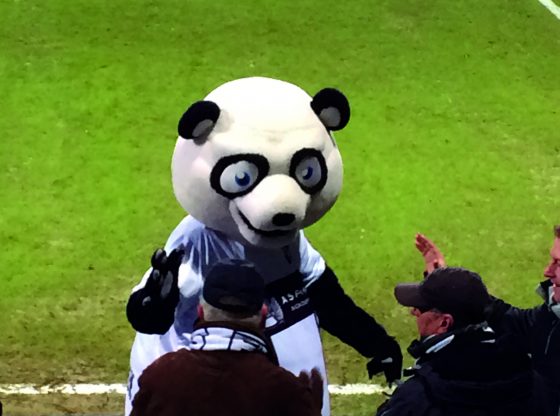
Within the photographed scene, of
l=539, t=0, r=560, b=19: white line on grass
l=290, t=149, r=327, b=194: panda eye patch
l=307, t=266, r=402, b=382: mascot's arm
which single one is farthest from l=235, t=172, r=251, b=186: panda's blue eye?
l=539, t=0, r=560, b=19: white line on grass

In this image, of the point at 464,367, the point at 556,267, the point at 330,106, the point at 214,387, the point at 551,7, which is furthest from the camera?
the point at 551,7

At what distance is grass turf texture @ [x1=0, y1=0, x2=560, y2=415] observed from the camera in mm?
6344

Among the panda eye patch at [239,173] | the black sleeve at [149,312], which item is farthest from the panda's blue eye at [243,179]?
the black sleeve at [149,312]

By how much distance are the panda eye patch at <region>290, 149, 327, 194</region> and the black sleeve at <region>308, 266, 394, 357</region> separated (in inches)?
20.0

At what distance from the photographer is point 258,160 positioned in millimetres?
4031

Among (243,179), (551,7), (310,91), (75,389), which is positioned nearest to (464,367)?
(243,179)

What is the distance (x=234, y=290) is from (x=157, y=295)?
672mm

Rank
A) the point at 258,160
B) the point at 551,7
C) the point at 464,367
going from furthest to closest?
the point at 551,7
the point at 258,160
the point at 464,367

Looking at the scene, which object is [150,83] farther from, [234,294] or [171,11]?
[234,294]

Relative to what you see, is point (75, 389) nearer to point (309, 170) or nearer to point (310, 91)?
point (309, 170)

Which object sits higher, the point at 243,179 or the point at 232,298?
the point at 243,179

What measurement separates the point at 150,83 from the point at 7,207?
2.05 meters

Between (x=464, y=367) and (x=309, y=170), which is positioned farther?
(x=309, y=170)

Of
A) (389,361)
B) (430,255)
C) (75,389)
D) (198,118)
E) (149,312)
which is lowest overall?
(75,389)
